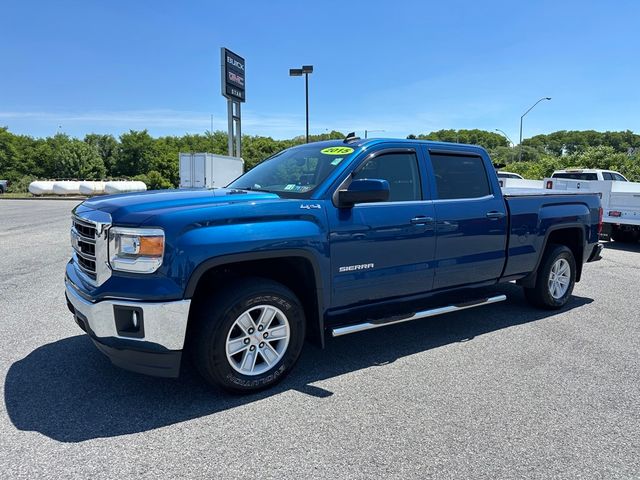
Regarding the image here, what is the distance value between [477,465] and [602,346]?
2744 mm

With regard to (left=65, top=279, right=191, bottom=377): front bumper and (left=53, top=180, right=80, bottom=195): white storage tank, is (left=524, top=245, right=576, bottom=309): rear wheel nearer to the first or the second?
(left=65, top=279, right=191, bottom=377): front bumper

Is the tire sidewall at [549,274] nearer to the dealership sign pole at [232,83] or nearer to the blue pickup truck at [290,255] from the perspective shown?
the blue pickup truck at [290,255]

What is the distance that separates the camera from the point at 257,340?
3.53 meters

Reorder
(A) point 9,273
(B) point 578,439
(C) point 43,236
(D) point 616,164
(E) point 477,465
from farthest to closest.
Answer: (D) point 616,164, (C) point 43,236, (A) point 9,273, (B) point 578,439, (E) point 477,465

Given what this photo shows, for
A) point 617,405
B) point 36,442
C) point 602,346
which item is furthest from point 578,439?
point 36,442

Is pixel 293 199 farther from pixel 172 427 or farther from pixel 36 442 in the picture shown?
pixel 36 442

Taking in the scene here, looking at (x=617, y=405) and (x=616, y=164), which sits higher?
(x=616, y=164)

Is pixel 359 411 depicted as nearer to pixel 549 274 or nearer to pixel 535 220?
pixel 535 220

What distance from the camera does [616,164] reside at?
30344mm

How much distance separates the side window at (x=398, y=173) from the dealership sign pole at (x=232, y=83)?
2625 centimetres

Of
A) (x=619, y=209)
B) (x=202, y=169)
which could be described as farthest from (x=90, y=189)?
(x=619, y=209)

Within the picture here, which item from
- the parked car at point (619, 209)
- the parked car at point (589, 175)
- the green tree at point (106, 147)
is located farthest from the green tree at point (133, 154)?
the parked car at point (619, 209)

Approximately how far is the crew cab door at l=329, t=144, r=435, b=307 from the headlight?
1316 mm

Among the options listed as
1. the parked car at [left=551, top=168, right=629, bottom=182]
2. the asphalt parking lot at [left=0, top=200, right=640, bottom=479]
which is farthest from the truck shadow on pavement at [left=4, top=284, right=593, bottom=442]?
the parked car at [left=551, top=168, right=629, bottom=182]
